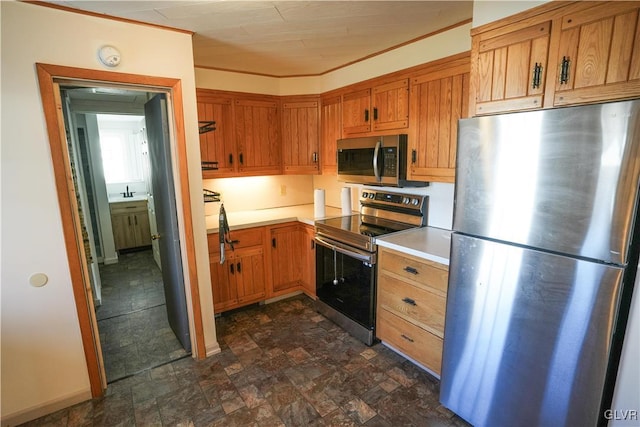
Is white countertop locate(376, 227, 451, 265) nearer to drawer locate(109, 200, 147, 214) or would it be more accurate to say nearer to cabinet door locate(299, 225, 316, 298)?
cabinet door locate(299, 225, 316, 298)

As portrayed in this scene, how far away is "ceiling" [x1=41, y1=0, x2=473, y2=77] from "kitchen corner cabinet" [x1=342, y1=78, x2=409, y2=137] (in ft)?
1.09

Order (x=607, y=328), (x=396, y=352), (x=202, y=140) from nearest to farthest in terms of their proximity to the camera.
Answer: (x=607, y=328) → (x=396, y=352) → (x=202, y=140)

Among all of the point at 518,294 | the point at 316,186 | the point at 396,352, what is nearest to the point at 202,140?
the point at 316,186

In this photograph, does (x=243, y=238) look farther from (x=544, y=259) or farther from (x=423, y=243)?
(x=544, y=259)

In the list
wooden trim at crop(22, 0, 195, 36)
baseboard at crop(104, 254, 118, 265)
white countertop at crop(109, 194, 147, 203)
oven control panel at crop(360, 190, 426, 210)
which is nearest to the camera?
wooden trim at crop(22, 0, 195, 36)

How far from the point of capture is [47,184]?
6.04ft

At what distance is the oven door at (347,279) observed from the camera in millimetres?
2588

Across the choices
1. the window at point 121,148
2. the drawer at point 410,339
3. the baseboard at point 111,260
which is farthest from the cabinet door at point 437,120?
the window at point 121,148

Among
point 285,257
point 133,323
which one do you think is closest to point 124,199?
point 133,323

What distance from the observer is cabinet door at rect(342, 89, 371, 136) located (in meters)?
2.91

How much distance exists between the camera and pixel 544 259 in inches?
55.2

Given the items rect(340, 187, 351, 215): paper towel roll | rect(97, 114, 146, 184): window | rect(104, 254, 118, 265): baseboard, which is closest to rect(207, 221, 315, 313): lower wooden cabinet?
rect(340, 187, 351, 215): paper towel roll

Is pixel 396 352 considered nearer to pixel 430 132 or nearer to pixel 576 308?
pixel 576 308

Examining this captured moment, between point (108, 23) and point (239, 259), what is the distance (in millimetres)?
2085
